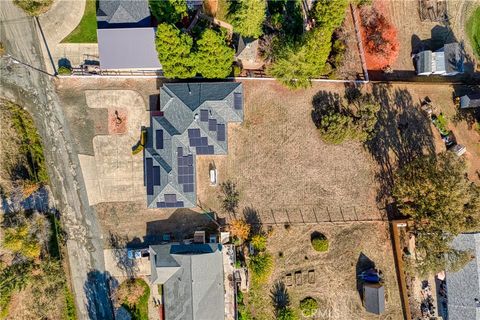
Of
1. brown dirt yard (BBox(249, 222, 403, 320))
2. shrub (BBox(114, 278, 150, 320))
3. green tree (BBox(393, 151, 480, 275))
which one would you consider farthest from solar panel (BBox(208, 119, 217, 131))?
green tree (BBox(393, 151, 480, 275))

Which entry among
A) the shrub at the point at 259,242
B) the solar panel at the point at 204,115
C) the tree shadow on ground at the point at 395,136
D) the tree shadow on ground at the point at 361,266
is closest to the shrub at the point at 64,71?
the solar panel at the point at 204,115

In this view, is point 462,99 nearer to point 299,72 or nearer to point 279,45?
point 299,72

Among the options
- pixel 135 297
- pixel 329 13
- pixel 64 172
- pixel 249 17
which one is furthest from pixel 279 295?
pixel 329 13

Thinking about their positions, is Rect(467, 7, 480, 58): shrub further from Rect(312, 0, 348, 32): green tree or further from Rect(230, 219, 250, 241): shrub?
Rect(230, 219, 250, 241): shrub

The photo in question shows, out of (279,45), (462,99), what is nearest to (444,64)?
(462,99)

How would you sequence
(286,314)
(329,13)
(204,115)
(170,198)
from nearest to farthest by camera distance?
(329,13), (204,115), (170,198), (286,314)

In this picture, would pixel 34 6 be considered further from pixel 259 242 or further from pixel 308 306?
pixel 308 306
